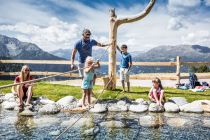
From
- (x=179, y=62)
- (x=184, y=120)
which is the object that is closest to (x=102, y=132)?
(x=184, y=120)

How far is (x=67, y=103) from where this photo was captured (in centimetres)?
1302

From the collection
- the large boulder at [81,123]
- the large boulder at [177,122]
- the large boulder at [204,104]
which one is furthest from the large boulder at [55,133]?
the large boulder at [204,104]

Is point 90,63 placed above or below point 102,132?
above

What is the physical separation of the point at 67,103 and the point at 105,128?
369 cm

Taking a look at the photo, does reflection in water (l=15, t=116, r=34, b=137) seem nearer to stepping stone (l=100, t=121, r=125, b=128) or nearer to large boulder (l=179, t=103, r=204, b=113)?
stepping stone (l=100, t=121, r=125, b=128)

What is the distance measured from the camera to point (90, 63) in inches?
455

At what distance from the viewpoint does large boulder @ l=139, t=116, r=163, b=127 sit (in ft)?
33.4

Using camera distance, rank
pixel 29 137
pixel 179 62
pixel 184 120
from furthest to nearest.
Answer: pixel 179 62 < pixel 184 120 < pixel 29 137

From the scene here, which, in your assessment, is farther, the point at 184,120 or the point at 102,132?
the point at 184,120

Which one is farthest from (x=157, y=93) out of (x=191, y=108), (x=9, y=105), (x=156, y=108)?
(x=9, y=105)

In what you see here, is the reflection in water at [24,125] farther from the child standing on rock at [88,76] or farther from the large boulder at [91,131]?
the child standing on rock at [88,76]

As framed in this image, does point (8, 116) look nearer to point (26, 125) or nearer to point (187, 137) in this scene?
point (26, 125)

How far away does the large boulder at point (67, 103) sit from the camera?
12.7 m

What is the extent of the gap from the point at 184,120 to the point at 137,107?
82.3 inches
